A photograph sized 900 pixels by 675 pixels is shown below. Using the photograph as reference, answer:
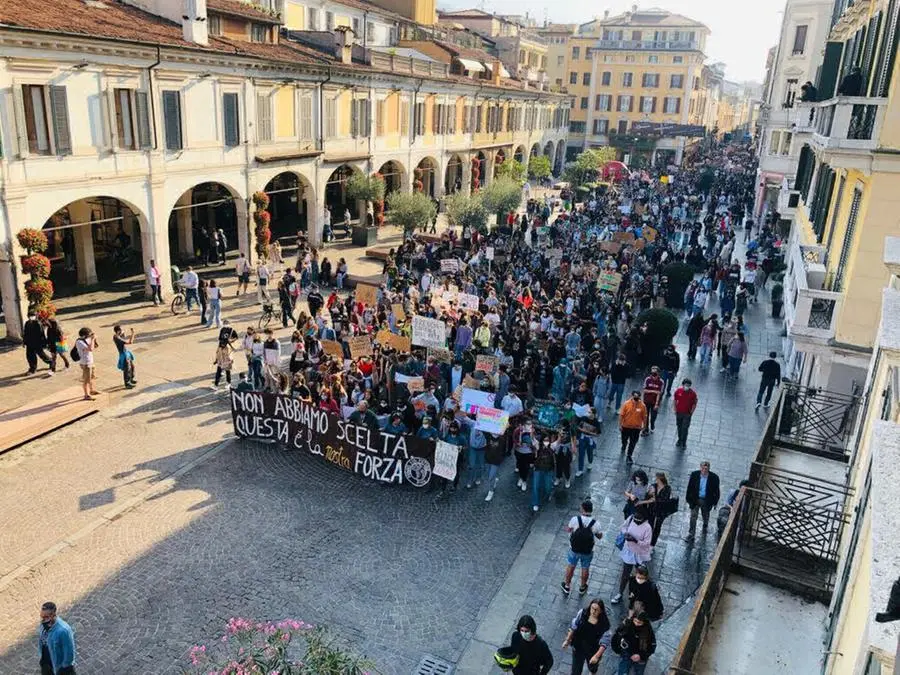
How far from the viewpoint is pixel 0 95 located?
739 inches

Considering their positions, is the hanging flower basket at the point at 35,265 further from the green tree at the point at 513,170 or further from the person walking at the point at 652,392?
the green tree at the point at 513,170

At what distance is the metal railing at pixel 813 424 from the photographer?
11516 mm

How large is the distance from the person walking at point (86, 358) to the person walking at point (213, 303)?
17.7ft

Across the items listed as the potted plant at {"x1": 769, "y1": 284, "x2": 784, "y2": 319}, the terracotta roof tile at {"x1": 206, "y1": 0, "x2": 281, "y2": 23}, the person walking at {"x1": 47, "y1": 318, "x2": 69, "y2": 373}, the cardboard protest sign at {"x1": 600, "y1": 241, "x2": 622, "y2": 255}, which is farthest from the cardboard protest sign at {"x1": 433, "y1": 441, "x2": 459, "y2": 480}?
the terracotta roof tile at {"x1": 206, "y1": 0, "x2": 281, "y2": 23}

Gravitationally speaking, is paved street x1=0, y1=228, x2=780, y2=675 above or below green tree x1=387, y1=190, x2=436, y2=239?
below

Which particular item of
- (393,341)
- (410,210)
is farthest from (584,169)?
(393,341)

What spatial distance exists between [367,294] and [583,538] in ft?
41.3

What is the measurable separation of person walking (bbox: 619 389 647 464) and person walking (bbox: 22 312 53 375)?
14.3 m

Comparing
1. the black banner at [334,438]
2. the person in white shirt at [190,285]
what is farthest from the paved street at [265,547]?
the person in white shirt at [190,285]

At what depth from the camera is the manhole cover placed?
9.53 m

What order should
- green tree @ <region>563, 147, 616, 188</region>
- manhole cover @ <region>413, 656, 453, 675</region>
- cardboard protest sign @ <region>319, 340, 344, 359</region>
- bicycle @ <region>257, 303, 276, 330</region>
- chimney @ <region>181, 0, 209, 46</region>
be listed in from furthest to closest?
green tree @ <region>563, 147, 616, 188</region>
chimney @ <region>181, 0, 209, 46</region>
bicycle @ <region>257, 303, 276, 330</region>
cardboard protest sign @ <region>319, 340, 344, 359</region>
manhole cover @ <region>413, 656, 453, 675</region>

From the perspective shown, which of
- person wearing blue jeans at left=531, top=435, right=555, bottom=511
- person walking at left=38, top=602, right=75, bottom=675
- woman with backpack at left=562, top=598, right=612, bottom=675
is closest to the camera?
person walking at left=38, top=602, right=75, bottom=675

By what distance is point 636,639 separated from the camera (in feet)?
28.5

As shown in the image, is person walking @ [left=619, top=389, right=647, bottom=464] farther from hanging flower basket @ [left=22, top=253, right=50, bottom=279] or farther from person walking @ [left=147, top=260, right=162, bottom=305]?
person walking @ [left=147, top=260, right=162, bottom=305]
